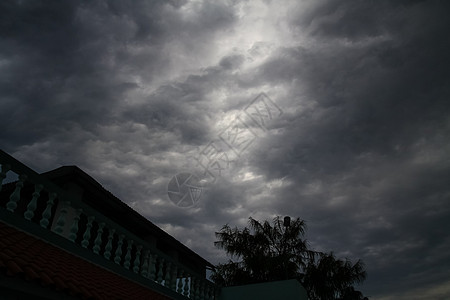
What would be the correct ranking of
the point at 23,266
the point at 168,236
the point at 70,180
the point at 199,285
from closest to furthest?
the point at 23,266 < the point at 199,285 < the point at 70,180 < the point at 168,236

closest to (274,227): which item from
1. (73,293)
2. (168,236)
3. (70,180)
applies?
(168,236)

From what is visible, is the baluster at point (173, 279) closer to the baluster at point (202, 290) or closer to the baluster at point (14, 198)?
the baluster at point (202, 290)

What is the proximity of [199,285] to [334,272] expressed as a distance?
17094mm

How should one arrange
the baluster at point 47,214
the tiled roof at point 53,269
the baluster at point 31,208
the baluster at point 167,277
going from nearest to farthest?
1. the tiled roof at point 53,269
2. the baluster at point 31,208
3. the baluster at point 47,214
4. the baluster at point 167,277

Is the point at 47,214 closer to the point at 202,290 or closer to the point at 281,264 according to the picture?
the point at 202,290

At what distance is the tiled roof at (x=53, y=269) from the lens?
379 centimetres

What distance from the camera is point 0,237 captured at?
4.34m

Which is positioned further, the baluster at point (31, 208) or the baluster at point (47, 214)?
the baluster at point (47, 214)

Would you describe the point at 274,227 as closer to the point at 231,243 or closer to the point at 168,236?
the point at 231,243

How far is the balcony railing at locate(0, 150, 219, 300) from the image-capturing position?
5323 mm

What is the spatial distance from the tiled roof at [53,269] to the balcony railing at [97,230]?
15.3 inches

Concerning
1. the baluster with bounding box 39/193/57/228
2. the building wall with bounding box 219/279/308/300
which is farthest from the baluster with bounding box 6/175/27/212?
the building wall with bounding box 219/279/308/300

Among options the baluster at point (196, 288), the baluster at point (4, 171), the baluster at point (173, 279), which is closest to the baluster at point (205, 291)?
the baluster at point (196, 288)

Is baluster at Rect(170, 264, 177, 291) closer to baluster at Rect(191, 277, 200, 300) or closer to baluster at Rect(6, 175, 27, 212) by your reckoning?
baluster at Rect(191, 277, 200, 300)
